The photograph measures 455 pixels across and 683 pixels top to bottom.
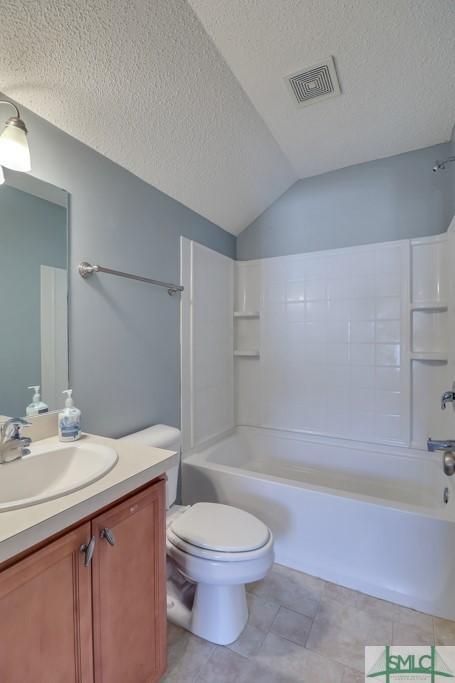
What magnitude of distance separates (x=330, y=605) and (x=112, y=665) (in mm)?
1063

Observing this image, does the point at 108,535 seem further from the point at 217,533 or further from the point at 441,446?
the point at 441,446

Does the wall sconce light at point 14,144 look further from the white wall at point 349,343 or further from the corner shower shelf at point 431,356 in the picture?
the corner shower shelf at point 431,356

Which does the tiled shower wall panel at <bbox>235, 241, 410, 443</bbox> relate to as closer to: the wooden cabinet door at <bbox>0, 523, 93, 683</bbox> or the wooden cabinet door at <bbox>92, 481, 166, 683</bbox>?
the wooden cabinet door at <bbox>92, 481, 166, 683</bbox>

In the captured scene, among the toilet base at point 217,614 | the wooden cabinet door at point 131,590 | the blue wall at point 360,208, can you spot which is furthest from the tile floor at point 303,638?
the blue wall at point 360,208

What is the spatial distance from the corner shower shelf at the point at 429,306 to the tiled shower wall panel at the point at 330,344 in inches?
2.3

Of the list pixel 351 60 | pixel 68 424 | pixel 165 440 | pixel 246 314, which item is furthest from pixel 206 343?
pixel 351 60

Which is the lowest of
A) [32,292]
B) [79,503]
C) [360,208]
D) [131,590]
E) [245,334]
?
[131,590]

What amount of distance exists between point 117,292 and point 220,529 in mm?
1189

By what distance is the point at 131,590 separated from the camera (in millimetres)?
900

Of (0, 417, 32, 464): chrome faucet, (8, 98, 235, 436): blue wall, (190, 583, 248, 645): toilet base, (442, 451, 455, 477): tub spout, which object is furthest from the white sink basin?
(442, 451, 455, 477): tub spout

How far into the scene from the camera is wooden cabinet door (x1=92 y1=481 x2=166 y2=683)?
2.66 feet

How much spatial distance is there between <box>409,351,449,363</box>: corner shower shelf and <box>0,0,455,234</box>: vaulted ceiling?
4.42 ft

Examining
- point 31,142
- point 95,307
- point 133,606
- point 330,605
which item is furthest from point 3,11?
point 330,605

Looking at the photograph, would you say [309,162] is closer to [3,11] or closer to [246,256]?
[246,256]
